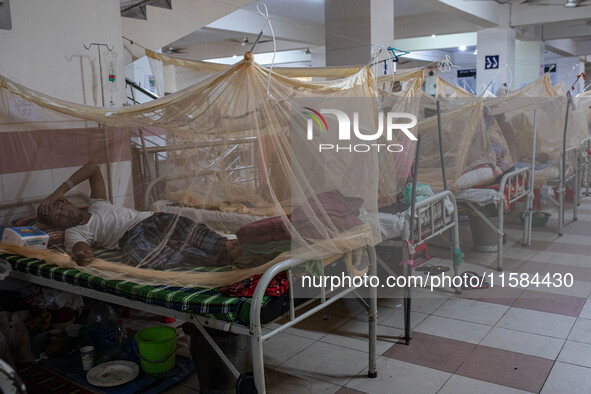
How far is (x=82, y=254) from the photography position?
2.57 metres

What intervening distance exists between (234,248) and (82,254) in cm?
77

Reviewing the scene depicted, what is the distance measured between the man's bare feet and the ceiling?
5.31 metres

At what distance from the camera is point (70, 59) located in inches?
136

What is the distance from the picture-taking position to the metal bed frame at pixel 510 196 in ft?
12.8

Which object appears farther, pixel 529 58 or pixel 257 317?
pixel 529 58

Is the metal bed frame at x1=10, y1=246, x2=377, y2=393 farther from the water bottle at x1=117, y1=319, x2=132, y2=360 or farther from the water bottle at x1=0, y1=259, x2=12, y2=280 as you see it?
the water bottle at x1=117, y1=319, x2=132, y2=360

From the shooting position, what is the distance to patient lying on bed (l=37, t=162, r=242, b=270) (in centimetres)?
259

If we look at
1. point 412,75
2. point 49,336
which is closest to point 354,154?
point 412,75

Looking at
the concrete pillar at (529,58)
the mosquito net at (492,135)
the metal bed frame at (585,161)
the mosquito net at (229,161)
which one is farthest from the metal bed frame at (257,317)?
the concrete pillar at (529,58)

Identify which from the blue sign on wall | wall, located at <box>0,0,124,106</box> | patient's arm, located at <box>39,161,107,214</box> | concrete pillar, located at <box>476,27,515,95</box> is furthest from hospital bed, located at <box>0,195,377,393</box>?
the blue sign on wall

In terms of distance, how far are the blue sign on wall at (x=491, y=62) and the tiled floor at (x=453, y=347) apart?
6.43m

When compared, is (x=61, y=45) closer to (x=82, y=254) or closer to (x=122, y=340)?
(x=82, y=254)

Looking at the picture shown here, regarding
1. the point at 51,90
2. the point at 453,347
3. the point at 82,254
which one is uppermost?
the point at 51,90

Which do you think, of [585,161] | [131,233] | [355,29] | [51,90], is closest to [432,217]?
[131,233]
